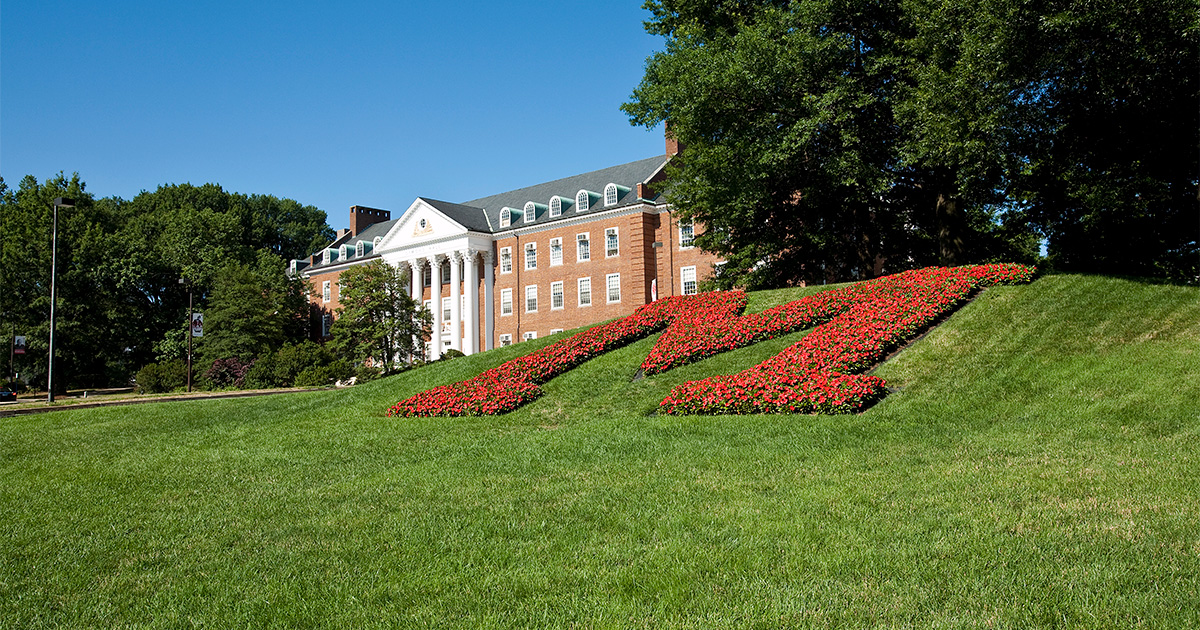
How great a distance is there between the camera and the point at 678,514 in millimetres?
7137

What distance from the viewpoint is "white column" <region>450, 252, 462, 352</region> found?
2176 inches

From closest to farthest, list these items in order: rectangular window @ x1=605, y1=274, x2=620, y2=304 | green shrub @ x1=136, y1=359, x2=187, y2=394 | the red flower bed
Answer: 1. the red flower bed
2. green shrub @ x1=136, y1=359, x2=187, y2=394
3. rectangular window @ x1=605, y1=274, x2=620, y2=304

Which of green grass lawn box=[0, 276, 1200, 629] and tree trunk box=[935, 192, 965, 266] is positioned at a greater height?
tree trunk box=[935, 192, 965, 266]

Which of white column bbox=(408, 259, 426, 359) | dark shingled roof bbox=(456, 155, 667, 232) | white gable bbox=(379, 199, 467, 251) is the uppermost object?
dark shingled roof bbox=(456, 155, 667, 232)

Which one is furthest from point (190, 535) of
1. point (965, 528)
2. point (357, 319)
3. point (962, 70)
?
point (357, 319)

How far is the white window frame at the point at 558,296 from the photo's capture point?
171 feet

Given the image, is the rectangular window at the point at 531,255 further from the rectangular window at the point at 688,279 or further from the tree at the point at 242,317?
the tree at the point at 242,317

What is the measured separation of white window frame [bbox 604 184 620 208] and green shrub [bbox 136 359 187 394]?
86.4 feet

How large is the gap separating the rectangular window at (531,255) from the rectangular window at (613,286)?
6125 millimetres

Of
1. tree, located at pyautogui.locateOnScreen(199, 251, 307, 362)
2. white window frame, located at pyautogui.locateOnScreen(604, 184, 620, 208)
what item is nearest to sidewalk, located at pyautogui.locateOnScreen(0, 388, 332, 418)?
tree, located at pyautogui.locateOnScreen(199, 251, 307, 362)

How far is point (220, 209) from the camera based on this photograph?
264 feet

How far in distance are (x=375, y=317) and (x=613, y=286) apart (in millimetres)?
14555

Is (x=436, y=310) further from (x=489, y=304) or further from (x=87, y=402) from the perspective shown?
(x=87, y=402)

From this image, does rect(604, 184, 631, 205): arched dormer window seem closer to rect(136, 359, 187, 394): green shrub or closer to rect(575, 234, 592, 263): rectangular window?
rect(575, 234, 592, 263): rectangular window
